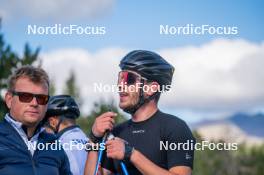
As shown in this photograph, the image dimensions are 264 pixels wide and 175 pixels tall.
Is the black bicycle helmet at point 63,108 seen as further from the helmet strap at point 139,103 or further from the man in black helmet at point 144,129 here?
the helmet strap at point 139,103

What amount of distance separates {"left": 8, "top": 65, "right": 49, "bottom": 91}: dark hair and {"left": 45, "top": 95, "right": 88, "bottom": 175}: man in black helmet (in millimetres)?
1197

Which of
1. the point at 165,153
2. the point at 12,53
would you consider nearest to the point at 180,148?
the point at 165,153

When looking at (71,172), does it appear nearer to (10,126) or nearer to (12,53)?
(10,126)

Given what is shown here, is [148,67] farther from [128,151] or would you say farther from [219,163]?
[219,163]

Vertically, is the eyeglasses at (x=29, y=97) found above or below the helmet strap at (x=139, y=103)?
above

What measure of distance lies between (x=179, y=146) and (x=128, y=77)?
936mm

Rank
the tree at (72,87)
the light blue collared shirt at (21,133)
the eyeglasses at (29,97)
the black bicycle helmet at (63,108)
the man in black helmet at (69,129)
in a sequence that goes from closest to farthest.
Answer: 1. the light blue collared shirt at (21,133)
2. the eyeglasses at (29,97)
3. the man in black helmet at (69,129)
4. the black bicycle helmet at (63,108)
5. the tree at (72,87)

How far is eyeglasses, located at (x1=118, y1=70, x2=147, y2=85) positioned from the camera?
621 cm

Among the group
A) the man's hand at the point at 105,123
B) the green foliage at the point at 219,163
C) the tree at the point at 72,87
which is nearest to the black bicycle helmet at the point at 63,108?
the man's hand at the point at 105,123

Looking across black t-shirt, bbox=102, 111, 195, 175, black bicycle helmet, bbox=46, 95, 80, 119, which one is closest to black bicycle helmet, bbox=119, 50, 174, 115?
black t-shirt, bbox=102, 111, 195, 175

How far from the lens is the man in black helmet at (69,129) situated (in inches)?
281

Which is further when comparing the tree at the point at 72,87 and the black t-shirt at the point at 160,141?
the tree at the point at 72,87

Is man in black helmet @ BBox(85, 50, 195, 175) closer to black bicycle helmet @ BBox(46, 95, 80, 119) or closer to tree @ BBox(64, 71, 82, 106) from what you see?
black bicycle helmet @ BBox(46, 95, 80, 119)

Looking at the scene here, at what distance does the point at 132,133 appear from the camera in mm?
6133
